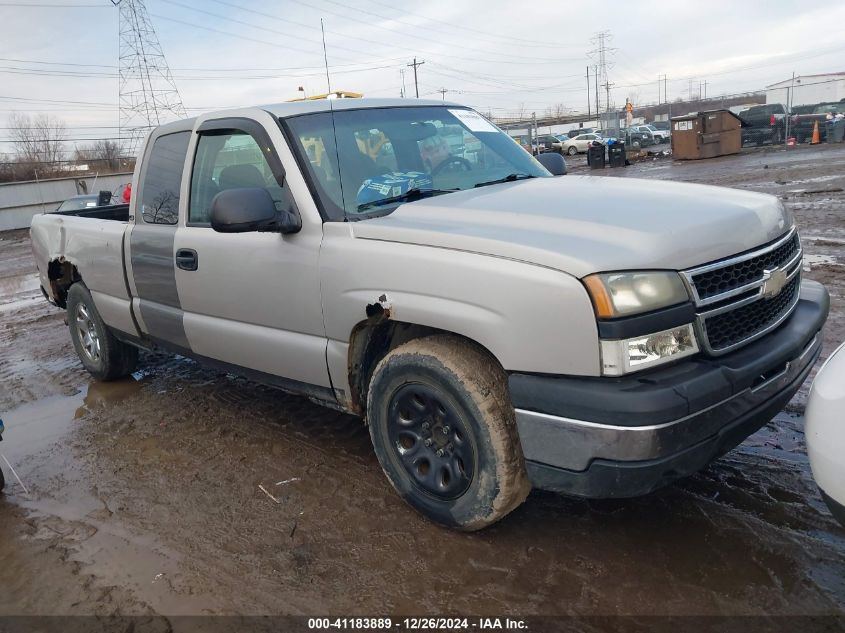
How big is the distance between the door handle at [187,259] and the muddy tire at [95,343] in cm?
166

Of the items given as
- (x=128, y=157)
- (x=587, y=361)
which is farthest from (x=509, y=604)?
(x=128, y=157)

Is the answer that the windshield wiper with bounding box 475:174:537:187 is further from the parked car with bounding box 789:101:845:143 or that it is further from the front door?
the parked car with bounding box 789:101:845:143

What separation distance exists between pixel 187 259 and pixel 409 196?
1.46 meters

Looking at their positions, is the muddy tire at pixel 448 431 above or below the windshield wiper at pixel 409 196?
below

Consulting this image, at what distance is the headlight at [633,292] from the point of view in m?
2.31

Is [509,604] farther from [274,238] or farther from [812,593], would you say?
[274,238]

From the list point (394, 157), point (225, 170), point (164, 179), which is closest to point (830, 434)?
point (394, 157)

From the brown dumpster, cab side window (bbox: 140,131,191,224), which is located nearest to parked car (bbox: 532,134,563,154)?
the brown dumpster

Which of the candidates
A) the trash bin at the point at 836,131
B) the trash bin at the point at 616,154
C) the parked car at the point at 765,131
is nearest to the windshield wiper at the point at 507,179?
the trash bin at the point at 616,154

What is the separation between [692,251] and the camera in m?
2.47

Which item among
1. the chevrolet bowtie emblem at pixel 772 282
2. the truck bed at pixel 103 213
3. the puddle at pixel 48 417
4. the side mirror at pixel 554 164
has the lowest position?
the puddle at pixel 48 417

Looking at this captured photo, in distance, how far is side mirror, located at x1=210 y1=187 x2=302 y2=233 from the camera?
3.05 meters

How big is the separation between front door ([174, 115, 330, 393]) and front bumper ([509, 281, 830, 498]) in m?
1.27

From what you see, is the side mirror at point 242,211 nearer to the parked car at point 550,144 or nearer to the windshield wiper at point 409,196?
the windshield wiper at point 409,196
